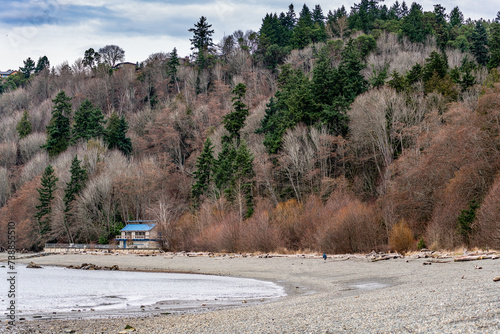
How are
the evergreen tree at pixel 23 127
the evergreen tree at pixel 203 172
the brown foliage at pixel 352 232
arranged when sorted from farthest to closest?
the evergreen tree at pixel 23 127, the evergreen tree at pixel 203 172, the brown foliage at pixel 352 232

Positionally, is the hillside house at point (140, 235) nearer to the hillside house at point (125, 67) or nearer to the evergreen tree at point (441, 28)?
the evergreen tree at point (441, 28)

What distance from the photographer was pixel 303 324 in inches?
379

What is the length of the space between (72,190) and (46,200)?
4959 mm

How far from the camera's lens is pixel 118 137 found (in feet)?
266

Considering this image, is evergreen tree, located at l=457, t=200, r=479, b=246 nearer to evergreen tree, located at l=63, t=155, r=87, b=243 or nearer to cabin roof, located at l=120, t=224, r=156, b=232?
cabin roof, located at l=120, t=224, r=156, b=232

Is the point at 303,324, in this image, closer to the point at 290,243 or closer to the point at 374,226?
the point at 374,226

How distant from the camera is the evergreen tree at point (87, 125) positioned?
81.6 metres

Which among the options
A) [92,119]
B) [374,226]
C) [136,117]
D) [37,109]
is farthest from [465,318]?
[37,109]

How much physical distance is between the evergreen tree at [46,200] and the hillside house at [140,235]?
1433 cm

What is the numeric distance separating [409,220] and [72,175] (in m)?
51.5

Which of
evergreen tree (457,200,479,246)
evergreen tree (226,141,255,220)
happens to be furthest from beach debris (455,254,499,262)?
evergreen tree (226,141,255,220)

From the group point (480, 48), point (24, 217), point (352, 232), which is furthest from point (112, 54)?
point (352, 232)

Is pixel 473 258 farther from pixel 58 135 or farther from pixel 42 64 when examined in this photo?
pixel 42 64

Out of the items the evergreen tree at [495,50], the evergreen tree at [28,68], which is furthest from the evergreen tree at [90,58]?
the evergreen tree at [495,50]
